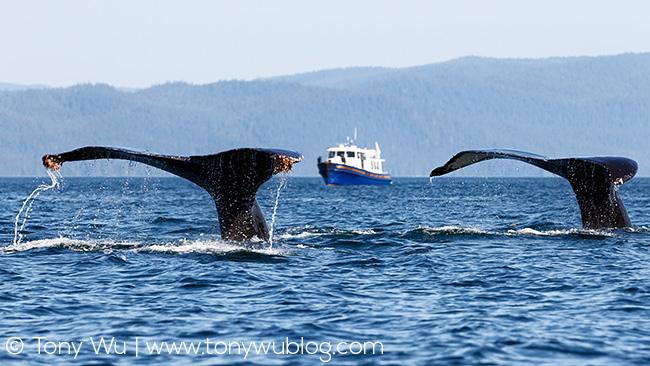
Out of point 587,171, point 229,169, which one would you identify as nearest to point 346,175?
point 587,171

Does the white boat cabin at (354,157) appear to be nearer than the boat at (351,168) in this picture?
No

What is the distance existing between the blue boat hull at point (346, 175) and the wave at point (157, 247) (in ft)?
282

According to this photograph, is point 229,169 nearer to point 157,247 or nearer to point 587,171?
point 157,247

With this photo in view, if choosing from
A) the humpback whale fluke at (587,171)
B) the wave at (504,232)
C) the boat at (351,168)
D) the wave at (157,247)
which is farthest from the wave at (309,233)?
the boat at (351,168)

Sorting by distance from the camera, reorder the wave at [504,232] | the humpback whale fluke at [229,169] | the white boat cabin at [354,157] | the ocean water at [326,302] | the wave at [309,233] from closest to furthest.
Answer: the ocean water at [326,302], the humpback whale fluke at [229,169], the wave at [504,232], the wave at [309,233], the white boat cabin at [354,157]

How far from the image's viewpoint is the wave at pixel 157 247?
15.6 meters

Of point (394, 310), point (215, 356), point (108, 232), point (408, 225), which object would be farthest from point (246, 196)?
point (408, 225)

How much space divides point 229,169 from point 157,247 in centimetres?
372

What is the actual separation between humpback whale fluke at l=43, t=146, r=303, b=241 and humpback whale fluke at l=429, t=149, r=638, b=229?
145 inches

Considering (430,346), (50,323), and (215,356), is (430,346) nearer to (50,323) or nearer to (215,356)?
(215,356)

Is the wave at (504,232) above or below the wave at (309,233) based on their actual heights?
below

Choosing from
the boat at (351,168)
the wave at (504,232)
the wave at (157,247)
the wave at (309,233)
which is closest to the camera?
the wave at (157,247)

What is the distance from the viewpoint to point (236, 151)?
14078 mm

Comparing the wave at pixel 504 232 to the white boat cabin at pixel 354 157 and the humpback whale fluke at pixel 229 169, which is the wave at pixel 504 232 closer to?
the humpback whale fluke at pixel 229 169
